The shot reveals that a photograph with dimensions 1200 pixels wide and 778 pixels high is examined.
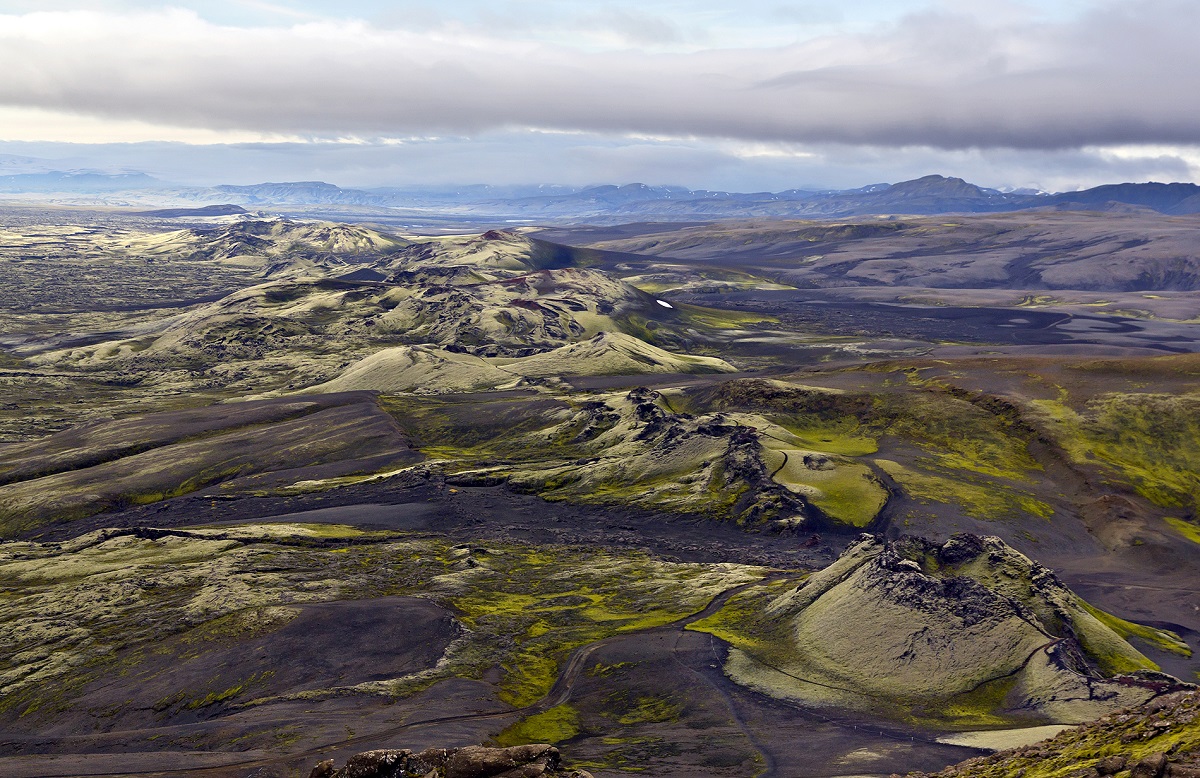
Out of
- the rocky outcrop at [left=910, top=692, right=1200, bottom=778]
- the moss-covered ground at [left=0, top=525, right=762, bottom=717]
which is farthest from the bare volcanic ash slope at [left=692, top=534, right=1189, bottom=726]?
the rocky outcrop at [left=910, top=692, right=1200, bottom=778]

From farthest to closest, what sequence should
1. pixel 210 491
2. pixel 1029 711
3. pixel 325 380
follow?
pixel 325 380
pixel 210 491
pixel 1029 711

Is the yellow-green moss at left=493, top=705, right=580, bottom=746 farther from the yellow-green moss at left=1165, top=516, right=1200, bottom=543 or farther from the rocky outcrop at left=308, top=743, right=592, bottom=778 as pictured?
the yellow-green moss at left=1165, top=516, right=1200, bottom=543

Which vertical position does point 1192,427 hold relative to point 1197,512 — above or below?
above

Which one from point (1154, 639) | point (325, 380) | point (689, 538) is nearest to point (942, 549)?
point (1154, 639)

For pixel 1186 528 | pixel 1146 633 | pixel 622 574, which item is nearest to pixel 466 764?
pixel 622 574

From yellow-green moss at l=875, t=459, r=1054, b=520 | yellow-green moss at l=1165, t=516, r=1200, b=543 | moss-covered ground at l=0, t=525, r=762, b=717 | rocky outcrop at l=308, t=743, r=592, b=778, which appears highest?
rocky outcrop at l=308, t=743, r=592, b=778

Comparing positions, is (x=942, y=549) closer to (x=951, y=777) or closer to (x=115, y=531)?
(x=951, y=777)
